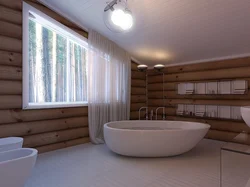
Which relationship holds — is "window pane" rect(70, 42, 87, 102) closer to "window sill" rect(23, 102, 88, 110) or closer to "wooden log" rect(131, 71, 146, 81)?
"window sill" rect(23, 102, 88, 110)

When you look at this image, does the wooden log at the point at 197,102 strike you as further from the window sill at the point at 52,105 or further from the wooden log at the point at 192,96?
the window sill at the point at 52,105

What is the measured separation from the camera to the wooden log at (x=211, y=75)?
11.9 feet

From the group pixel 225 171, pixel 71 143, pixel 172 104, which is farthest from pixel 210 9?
pixel 71 143

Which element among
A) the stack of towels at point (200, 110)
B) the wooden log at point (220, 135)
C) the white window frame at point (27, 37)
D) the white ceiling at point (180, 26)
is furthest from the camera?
the stack of towels at point (200, 110)

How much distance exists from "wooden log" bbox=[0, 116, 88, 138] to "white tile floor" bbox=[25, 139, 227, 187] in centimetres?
43

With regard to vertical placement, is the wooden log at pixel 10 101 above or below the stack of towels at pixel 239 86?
below

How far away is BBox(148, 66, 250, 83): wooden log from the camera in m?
3.62

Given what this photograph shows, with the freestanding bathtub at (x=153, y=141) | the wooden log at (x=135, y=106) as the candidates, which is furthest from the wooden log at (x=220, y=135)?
the wooden log at (x=135, y=106)

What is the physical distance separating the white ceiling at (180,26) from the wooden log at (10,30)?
783mm

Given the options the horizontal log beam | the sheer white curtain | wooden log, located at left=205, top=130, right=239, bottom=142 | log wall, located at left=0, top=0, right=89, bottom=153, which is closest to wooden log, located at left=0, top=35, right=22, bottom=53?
log wall, located at left=0, top=0, right=89, bottom=153

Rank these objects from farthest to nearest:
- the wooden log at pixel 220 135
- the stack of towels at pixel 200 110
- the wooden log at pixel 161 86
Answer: the wooden log at pixel 161 86 < the stack of towels at pixel 200 110 < the wooden log at pixel 220 135

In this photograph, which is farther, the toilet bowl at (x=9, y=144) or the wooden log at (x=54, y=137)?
the wooden log at (x=54, y=137)

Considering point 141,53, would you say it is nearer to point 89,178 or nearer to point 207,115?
point 207,115

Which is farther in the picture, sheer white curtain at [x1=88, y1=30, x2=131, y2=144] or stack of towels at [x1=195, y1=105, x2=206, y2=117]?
stack of towels at [x1=195, y1=105, x2=206, y2=117]
